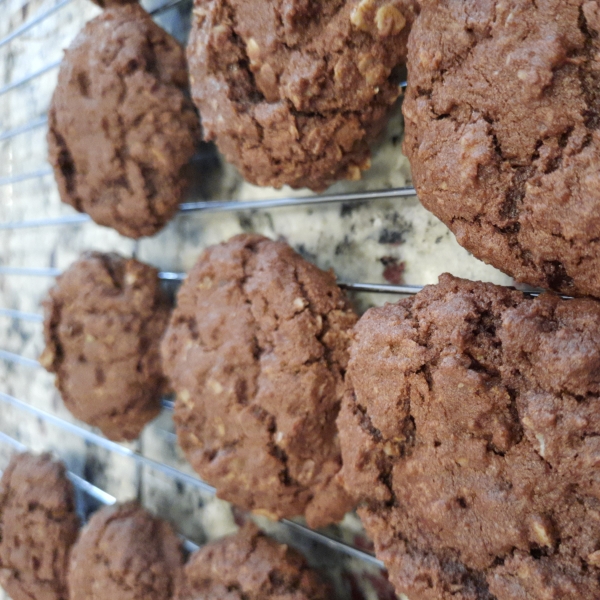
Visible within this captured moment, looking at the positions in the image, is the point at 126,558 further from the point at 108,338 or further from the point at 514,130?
the point at 514,130

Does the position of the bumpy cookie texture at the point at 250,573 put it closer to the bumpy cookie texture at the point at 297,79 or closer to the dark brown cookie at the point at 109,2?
the bumpy cookie texture at the point at 297,79

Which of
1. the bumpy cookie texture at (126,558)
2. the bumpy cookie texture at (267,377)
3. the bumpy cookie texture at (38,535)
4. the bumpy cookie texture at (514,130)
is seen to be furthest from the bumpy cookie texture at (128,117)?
the bumpy cookie texture at (38,535)

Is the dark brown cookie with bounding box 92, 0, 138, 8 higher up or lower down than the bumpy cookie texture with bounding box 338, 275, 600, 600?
higher up

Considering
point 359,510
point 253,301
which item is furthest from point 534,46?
point 359,510

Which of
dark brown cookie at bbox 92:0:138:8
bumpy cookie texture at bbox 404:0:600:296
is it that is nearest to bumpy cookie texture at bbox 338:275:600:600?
bumpy cookie texture at bbox 404:0:600:296

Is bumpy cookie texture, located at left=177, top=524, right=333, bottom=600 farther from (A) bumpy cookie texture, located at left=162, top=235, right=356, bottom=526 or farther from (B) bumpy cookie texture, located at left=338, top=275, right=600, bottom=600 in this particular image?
(B) bumpy cookie texture, located at left=338, top=275, right=600, bottom=600

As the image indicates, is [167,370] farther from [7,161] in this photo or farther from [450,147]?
[7,161]

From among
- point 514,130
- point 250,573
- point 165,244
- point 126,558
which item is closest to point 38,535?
point 126,558
